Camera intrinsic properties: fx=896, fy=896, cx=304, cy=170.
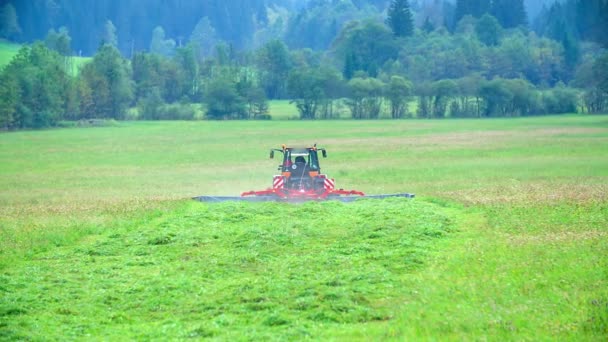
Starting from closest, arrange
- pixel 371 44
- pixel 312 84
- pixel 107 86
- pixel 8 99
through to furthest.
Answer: pixel 8 99 < pixel 107 86 < pixel 312 84 < pixel 371 44

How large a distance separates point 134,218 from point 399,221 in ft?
27.8

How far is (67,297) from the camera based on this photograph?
16.0 metres

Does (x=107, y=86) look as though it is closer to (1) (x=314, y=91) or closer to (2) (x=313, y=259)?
(1) (x=314, y=91)

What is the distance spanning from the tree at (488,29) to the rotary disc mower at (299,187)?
15505 cm

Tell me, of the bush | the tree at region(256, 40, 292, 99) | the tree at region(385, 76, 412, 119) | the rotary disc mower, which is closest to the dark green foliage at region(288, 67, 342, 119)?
the tree at region(385, 76, 412, 119)

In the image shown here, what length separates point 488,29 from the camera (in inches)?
7234

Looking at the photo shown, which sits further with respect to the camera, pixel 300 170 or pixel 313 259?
pixel 300 170

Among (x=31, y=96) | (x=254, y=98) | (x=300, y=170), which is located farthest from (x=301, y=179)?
(x=254, y=98)

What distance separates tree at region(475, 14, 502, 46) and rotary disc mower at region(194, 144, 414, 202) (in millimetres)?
155051

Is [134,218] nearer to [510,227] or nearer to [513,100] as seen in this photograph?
[510,227]

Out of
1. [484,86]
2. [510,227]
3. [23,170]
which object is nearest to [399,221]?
[510,227]

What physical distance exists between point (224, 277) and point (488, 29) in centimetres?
17367

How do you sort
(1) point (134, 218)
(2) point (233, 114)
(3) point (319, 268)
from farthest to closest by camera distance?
(2) point (233, 114) → (1) point (134, 218) → (3) point (319, 268)

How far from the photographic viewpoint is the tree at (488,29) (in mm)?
182000
